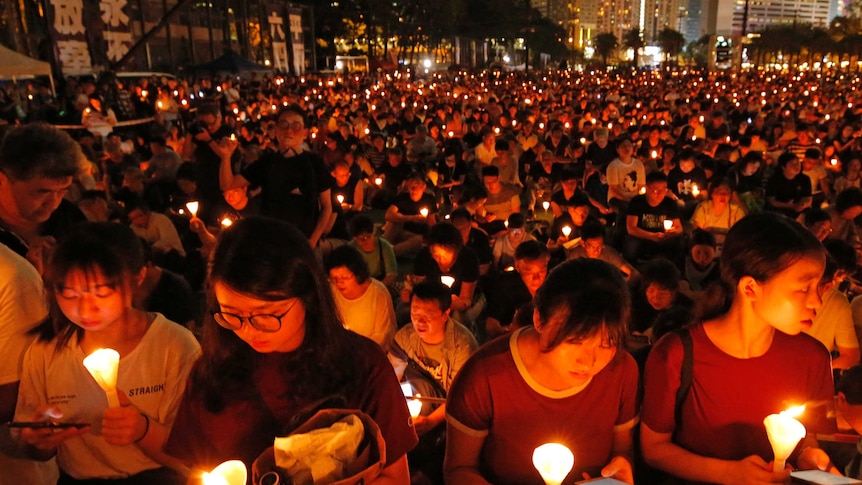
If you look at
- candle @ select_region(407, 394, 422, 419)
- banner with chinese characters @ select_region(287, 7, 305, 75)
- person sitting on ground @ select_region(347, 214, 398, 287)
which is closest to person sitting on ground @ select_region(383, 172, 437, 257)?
person sitting on ground @ select_region(347, 214, 398, 287)

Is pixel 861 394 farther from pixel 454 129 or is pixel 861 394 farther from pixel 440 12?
pixel 440 12

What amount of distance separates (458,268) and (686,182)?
4.57 metres

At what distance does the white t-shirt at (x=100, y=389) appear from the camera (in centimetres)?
219

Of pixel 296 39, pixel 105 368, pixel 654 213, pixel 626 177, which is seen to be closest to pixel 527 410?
pixel 105 368

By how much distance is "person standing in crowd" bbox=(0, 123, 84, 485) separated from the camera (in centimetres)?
221

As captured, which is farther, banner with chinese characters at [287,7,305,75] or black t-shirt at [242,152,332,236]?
banner with chinese characters at [287,7,305,75]

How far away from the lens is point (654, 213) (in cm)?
681

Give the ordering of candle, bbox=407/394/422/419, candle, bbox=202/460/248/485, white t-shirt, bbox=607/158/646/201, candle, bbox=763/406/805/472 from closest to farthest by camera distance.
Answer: candle, bbox=202/460/248/485 < candle, bbox=763/406/805/472 < candle, bbox=407/394/422/419 < white t-shirt, bbox=607/158/646/201

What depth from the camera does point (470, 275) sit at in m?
5.30

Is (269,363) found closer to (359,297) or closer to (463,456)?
(463,456)

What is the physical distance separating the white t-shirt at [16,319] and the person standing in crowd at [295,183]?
2.43 metres

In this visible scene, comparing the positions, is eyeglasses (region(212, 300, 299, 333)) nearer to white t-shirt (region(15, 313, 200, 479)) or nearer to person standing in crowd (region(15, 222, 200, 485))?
person standing in crowd (region(15, 222, 200, 485))

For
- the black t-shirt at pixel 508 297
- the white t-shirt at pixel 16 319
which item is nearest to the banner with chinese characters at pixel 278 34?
the black t-shirt at pixel 508 297

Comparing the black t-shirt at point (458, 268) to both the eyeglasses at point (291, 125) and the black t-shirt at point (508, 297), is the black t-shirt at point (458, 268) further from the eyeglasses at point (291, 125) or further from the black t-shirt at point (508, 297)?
the eyeglasses at point (291, 125)
